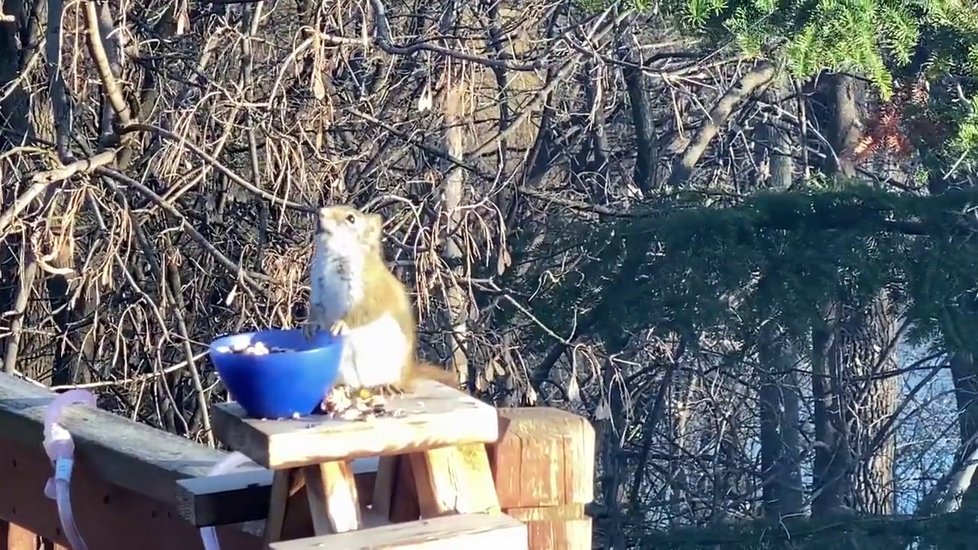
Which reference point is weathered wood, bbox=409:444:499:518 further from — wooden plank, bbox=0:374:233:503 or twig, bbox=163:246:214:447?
twig, bbox=163:246:214:447

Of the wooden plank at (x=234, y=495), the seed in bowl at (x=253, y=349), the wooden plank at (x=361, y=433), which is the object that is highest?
the seed in bowl at (x=253, y=349)

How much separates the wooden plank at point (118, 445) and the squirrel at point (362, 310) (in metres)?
0.22

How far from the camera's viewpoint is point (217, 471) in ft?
4.90

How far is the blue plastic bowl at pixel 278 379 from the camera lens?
1217 millimetres

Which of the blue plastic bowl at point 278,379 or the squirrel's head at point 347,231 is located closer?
the blue plastic bowl at point 278,379

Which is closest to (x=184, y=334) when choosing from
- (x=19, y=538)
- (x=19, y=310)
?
(x=19, y=310)

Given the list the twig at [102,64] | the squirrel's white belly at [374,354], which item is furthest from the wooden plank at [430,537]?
the twig at [102,64]

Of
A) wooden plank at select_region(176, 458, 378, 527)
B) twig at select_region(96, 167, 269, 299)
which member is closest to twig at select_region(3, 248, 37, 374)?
twig at select_region(96, 167, 269, 299)

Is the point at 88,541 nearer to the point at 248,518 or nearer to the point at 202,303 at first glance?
the point at 248,518

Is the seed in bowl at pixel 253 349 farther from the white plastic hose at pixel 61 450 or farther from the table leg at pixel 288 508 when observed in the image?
the white plastic hose at pixel 61 450

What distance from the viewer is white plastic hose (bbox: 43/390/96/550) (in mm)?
1594

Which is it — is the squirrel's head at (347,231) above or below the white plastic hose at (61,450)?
above

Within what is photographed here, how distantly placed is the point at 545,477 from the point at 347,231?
0.77m

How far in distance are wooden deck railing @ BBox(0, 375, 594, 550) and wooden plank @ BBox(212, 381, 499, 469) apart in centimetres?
9
